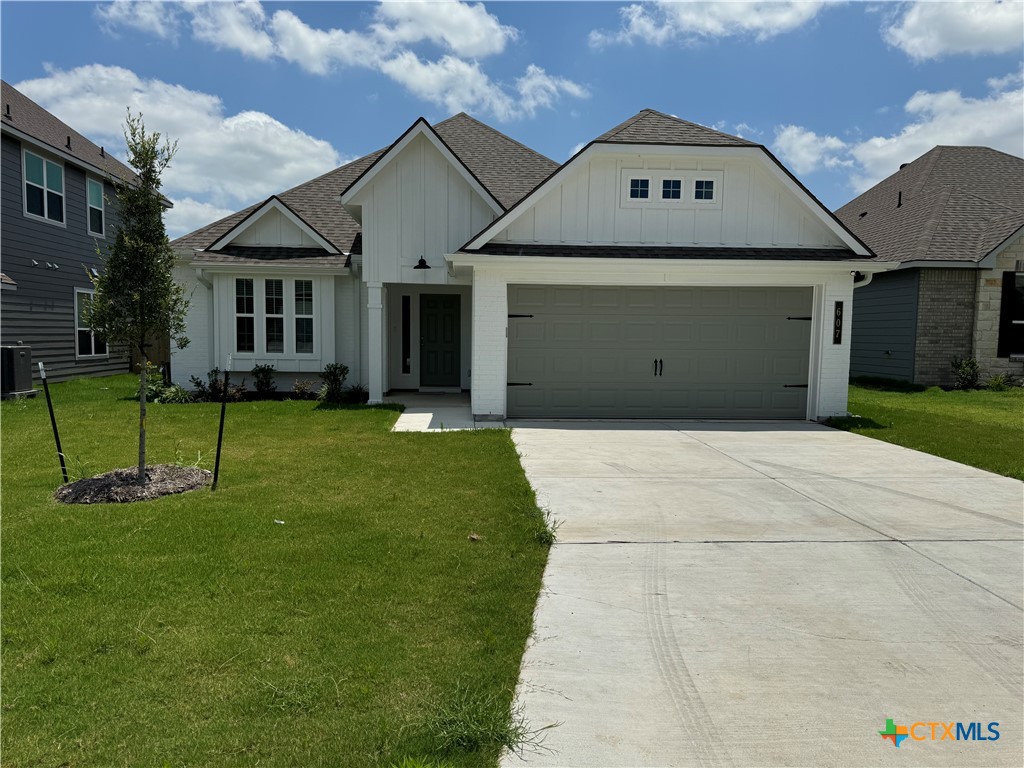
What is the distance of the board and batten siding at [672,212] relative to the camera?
11.9 meters

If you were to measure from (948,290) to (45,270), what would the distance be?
22.8 meters

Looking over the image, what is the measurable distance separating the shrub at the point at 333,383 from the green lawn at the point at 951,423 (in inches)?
383

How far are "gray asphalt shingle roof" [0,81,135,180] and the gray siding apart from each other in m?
19.8

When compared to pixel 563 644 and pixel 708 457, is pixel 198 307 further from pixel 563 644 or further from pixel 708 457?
pixel 563 644

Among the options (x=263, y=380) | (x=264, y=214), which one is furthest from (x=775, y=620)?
(x=264, y=214)

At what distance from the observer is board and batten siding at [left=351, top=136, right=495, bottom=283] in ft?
43.0

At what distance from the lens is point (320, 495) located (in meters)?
6.60

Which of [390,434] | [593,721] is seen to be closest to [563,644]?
[593,721]

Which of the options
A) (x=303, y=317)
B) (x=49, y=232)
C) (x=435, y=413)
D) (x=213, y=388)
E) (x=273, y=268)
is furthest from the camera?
(x=49, y=232)

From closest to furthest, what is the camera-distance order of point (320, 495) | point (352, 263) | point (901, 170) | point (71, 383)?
point (320, 495) → point (352, 263) → point (71, 383) → point (901, 170)

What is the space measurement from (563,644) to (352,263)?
12244 mm

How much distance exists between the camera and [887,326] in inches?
738

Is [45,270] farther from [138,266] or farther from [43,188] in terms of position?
[138,266]

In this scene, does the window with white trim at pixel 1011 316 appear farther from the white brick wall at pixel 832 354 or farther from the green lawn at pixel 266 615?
the green lawn at pixel 266 615
